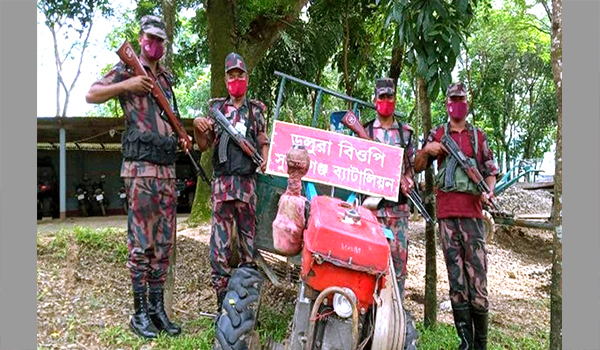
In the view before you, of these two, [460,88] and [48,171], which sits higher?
[460,88]

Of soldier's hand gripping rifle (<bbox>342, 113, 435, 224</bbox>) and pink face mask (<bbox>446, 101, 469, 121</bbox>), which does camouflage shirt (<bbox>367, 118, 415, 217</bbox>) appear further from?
pink face mask (<bbox>446, 101, 469, 121</bbox>)

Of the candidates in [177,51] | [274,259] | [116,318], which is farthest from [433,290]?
[177,51]

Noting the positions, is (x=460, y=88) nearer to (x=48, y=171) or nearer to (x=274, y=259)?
(x=274, y=259)

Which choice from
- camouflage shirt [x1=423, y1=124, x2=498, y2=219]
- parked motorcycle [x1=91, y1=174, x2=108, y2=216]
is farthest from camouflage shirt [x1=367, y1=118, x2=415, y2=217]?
parked motorcycle [x1=91, y1=174, x2=108, y2=216]

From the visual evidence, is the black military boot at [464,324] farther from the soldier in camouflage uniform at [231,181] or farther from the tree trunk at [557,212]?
the soldier in camouflage uniform at [231,181]

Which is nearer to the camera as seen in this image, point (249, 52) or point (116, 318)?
point (116, 318)

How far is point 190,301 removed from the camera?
5551 mm

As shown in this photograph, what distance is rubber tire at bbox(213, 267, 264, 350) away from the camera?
3365 millimetres

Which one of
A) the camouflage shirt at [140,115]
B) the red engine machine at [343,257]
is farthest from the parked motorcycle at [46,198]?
the red engine machine at [343,257]

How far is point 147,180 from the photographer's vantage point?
4203mm

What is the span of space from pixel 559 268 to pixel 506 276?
703 centimetres

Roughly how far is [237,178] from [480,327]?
7.79 feet

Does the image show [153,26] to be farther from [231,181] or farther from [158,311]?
[158,311]

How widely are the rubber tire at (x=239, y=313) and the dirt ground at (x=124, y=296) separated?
3.89 feet
